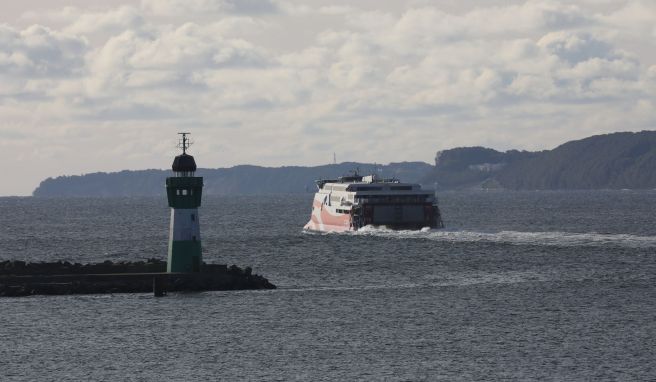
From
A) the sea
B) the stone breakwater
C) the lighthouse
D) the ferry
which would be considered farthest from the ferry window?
the lighthouse

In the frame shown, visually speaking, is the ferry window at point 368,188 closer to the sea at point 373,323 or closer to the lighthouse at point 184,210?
the sea at point 373,323

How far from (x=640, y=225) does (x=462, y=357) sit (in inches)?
4313

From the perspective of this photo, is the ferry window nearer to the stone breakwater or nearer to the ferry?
the ferry

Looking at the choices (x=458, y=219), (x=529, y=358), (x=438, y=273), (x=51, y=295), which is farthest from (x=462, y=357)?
(x=458, y=219)

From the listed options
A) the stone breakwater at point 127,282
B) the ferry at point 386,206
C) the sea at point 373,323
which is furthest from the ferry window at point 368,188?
the stone breakwater at point 127,282

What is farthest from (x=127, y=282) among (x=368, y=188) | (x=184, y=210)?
(x=368, y=188)

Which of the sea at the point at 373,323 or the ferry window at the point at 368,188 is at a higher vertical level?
the ferry window at the point at 368,188

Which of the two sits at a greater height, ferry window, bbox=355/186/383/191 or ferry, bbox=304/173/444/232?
ferry window, bbox=355/186/383/191

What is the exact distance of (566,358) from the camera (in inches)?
2064

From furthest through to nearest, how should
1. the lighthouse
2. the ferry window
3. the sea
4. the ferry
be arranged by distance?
the ferry window < the ferry < the lighthouse < the sea

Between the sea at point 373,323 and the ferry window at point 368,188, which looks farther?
the ferry window at point 368,188

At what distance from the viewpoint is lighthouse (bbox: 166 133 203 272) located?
69.6 metres

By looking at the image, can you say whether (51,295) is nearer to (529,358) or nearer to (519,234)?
(529,358)

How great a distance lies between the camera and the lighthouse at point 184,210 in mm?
69625
